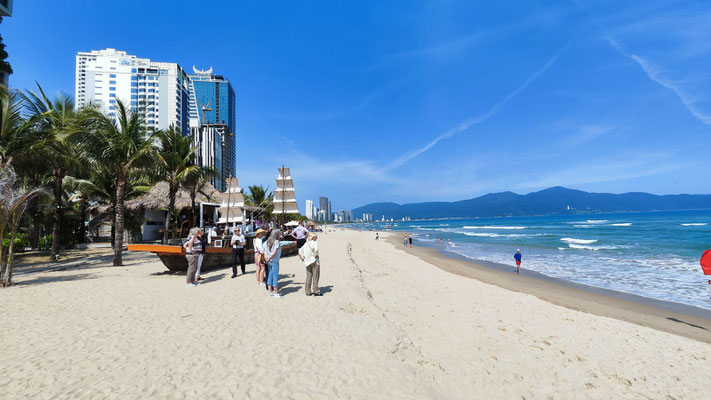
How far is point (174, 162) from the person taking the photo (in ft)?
55.9

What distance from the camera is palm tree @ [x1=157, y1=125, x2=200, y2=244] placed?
55.2ft

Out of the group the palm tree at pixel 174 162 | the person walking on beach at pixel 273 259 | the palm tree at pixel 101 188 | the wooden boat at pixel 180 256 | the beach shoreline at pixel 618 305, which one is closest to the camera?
the person walking on beach at pixel 273 259

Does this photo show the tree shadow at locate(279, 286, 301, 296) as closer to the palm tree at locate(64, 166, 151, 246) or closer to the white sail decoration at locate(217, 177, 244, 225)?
the white sail decoration at locate(217, 177, 244, 225)

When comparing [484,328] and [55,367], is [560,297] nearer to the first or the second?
[484,328]

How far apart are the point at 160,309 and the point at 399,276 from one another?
357 inches

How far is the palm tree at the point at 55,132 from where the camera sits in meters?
11.9

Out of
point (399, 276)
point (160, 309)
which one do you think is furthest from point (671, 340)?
point (160, 309)

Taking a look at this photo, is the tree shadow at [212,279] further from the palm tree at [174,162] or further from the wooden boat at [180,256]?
the palm tree at [174,162]

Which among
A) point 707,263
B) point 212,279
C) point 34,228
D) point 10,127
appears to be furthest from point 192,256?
point 34,228

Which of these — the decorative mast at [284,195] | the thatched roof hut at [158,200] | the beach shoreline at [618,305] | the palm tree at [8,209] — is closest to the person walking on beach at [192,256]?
the palm tree at [8,209]

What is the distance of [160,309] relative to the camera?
6.35m

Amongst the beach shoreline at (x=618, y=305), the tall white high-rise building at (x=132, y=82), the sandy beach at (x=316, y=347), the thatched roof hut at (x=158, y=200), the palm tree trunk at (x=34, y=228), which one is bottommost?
the beach shoreline at (x=618, y=305)

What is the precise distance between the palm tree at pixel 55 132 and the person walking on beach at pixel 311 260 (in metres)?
10.9

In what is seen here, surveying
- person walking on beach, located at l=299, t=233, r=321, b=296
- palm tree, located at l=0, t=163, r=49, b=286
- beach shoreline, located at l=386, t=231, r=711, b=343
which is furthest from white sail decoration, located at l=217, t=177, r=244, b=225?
beach shoreline, located at l=386, t=231, r=711, b=343
